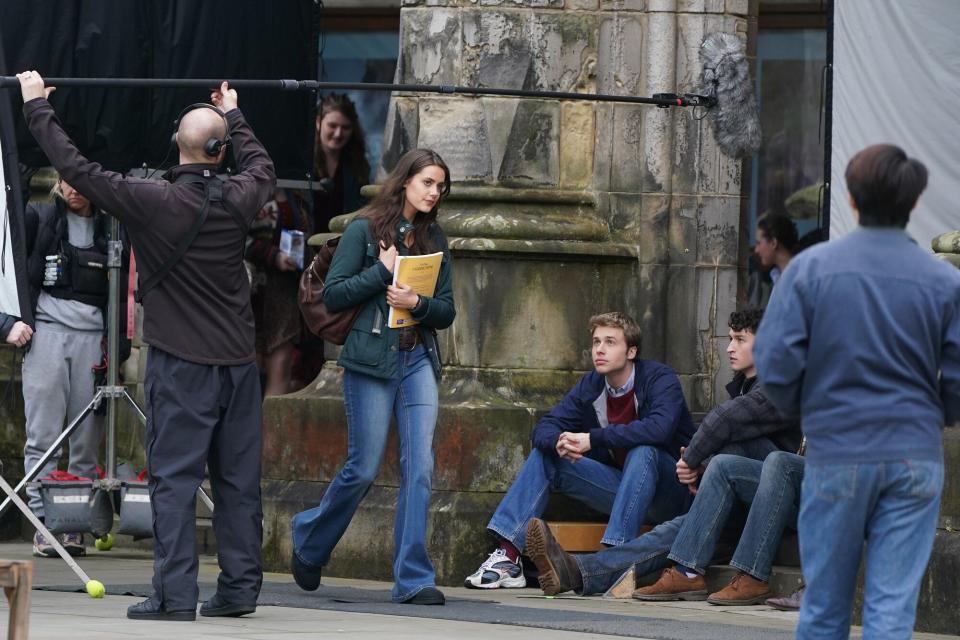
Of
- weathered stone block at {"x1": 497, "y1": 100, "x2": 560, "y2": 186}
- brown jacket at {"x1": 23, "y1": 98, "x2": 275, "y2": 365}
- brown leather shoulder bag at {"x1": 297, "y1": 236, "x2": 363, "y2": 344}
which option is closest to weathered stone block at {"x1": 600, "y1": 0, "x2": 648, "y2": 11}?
weathered stone block at {"x1": 497, "y1": 100, "x2": 560, "y2": 186}

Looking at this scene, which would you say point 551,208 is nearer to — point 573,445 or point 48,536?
point 573,445

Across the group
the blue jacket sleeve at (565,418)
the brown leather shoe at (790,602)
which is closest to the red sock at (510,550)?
the blue jacket sleeve at (565,418)

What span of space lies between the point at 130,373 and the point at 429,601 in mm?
4125

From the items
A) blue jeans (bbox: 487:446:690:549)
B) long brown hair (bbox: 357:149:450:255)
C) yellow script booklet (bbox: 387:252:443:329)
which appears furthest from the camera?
blue jeans (bbox: 487:446:690:549)

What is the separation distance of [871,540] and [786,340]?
1.79 ft

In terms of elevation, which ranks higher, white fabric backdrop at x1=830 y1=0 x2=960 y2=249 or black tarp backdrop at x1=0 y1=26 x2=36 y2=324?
white fabric backdrop at x1=830 y1=0 x2=960 y2=249

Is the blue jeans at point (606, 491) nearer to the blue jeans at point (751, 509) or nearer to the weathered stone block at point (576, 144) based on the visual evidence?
the blue jeans at point (751, 509)

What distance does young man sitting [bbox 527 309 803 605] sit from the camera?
8625mm

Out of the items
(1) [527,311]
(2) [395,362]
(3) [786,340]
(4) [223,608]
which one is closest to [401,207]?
(2) [395,362]

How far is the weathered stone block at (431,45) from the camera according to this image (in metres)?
10.0

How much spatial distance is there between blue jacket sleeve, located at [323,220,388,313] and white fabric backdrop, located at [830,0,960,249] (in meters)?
2.24

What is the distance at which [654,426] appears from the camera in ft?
30.3

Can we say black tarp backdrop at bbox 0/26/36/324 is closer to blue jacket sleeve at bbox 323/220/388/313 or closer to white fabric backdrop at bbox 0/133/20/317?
white fabric backdrop at bbox 0/133/20/317

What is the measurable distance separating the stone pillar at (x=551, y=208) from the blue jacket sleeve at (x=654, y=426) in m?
0.56
